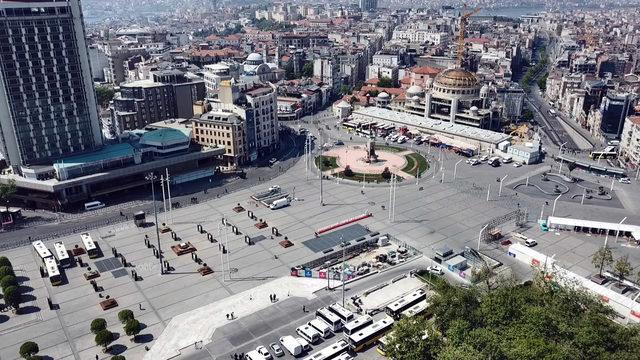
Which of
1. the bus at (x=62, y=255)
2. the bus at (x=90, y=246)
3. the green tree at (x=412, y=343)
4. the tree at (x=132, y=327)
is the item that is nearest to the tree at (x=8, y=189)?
the bus at (x=62, y=255)

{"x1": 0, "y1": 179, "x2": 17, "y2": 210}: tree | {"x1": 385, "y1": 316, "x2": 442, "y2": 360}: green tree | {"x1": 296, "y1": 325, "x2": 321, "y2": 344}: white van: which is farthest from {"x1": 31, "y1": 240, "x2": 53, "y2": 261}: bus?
{"x1": 385, "y1": 316, "x2": 442, "y2": 360}: green tree

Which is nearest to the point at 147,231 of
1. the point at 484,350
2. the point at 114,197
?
the point at 114,197

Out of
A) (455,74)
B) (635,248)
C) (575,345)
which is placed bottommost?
(635,248)

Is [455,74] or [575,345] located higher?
[455,74]

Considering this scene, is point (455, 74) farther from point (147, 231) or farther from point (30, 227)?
point (30, 227)

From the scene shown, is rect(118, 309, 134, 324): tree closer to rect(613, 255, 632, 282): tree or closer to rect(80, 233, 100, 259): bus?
rect(80, 233, 100, 259): bus

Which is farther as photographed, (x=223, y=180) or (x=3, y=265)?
(x=223, y=180)
